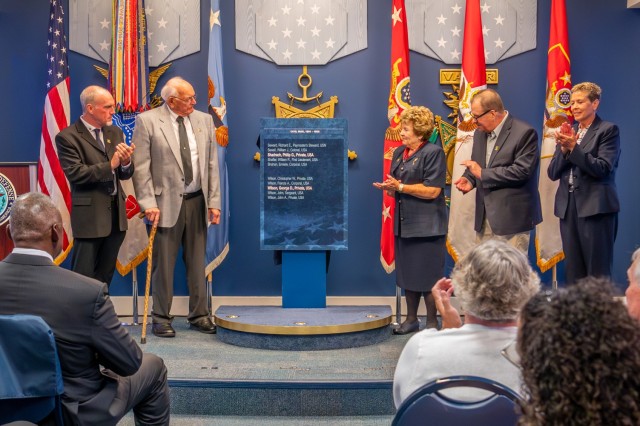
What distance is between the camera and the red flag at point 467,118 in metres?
5.58

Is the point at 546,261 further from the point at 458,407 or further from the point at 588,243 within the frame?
the point at 458,407

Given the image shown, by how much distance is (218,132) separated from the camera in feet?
18.3

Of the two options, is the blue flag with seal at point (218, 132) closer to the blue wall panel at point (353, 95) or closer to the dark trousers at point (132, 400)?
the blue wall panel at point (353, 95)

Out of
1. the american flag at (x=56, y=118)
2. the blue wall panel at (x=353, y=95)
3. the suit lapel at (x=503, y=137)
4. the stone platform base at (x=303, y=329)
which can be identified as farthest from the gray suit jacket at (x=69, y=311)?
the blue wall panel at (x=353, y=95)

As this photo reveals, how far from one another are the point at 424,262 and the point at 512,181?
76cm

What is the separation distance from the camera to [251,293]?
6102 millimetres

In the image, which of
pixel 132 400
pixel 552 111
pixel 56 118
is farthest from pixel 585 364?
pixel 56 118

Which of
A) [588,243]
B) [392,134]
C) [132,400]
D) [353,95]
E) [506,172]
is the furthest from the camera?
[353,95]

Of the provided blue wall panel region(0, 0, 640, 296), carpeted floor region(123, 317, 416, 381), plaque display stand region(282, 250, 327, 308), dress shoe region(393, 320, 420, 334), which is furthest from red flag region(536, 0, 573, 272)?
plaque display stand region(282, 250, 327, 308)

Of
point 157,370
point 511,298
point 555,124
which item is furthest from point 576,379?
point 555,124

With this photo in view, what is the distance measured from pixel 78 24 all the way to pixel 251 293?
2.49 metres

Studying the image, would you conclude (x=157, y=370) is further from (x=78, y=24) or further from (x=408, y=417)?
(x=78, y=24)

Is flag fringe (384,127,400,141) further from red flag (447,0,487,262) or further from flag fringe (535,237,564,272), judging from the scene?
flag fringe (535,237,564,272)

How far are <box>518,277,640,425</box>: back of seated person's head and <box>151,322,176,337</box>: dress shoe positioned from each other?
410cm
